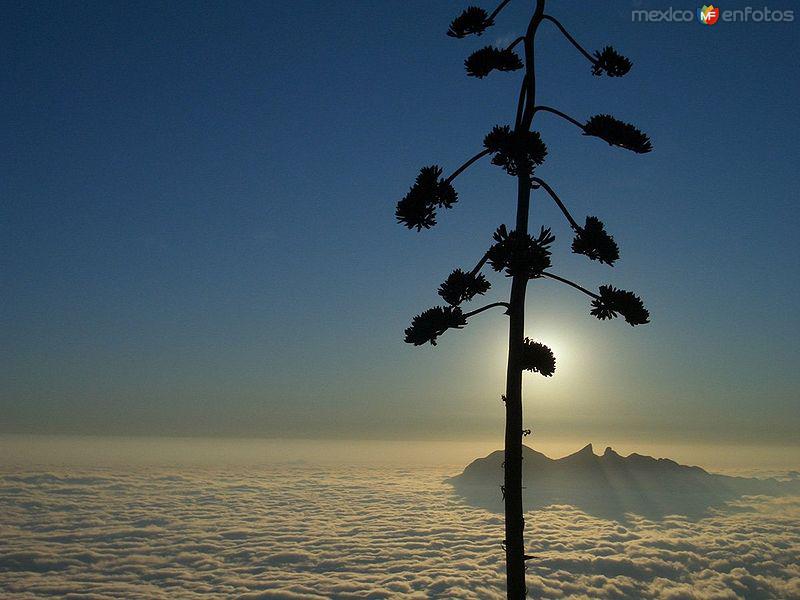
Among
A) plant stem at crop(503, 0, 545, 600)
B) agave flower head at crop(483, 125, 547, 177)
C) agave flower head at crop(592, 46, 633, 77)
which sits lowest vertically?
plant stem at crop(503, 0, 545, 600)

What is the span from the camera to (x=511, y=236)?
43.2 ft

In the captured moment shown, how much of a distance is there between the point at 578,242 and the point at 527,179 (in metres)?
2.01

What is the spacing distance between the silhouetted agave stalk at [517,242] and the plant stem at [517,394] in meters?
0.02

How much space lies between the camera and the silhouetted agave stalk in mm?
13078

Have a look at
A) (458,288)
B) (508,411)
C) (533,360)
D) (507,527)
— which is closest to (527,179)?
(458,288)

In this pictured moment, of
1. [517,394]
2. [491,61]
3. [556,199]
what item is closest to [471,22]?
[491,61]

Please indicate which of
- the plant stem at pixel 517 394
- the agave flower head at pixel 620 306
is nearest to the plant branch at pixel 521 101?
the plant stem at pixel 517 394

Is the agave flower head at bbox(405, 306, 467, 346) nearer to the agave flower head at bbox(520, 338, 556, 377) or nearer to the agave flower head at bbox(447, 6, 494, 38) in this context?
the agave flower head at bbox(520, 338, 556, 377)

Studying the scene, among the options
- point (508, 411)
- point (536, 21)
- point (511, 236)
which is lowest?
point (508, 411)

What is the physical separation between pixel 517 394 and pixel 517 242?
11.4 ft

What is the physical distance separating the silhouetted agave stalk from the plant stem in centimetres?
2

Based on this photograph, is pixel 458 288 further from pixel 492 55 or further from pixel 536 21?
pixel 536 21

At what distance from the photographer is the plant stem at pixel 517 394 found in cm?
1296

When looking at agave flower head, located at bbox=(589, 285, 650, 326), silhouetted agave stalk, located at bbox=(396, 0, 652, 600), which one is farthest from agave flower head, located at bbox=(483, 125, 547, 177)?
agave flower head, located at bbox=(589, 285, 650, 326)
